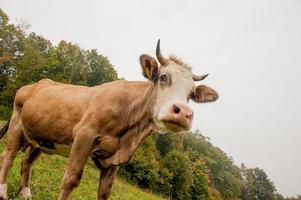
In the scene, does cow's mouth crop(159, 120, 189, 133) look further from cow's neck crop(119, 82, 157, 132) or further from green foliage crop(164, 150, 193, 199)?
green foliage crop(164, 150, 193, 199)

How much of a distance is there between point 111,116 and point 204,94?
7.02ft

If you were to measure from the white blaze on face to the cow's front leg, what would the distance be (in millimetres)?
1228

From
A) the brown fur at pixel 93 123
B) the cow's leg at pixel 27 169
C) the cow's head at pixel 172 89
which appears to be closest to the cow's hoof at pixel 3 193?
the brown fur at pixel 93 123

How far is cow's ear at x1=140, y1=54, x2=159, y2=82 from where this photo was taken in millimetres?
5982

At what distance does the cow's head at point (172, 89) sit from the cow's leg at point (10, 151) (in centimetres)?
345

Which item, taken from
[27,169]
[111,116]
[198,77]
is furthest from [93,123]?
[27,169]

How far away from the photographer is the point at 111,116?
222 inches

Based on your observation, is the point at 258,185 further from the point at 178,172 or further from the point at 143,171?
the point at 143,171

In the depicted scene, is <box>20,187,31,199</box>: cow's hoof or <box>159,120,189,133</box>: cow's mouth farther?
<box>20,187,31,199</box>: cow's hoof

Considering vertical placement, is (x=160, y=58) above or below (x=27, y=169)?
above

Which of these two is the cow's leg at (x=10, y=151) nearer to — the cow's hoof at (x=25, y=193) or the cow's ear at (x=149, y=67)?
the cow's hoof at (x=25, y=193)

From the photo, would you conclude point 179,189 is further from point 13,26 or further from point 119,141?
point 119,141

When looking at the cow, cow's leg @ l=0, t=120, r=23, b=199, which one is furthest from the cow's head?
cow's leg @ l=0, t=120, r=23, b=199

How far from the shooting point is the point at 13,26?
1881 inches
